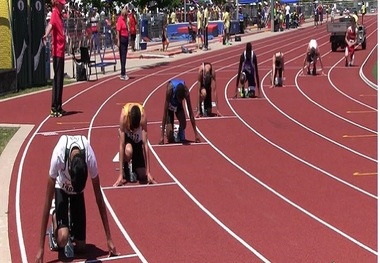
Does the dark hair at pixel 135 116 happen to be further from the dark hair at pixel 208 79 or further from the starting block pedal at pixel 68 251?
the dark hair at pixel 208 79

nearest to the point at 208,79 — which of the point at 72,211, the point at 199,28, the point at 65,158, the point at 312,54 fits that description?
the point at 72,211

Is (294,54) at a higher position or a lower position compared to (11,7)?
lower

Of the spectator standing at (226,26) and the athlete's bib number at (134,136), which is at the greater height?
the athlete's bib number at (134,136)

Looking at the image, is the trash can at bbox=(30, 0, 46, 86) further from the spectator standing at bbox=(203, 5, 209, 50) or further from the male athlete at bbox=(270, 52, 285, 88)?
the spectator standing at bbox=(203, 5, 209, 50)

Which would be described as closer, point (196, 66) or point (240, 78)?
point (240, 78)

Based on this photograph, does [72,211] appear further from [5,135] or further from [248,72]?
[248,72]

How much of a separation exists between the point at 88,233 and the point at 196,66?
21461 mm

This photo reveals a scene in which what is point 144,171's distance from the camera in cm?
1104

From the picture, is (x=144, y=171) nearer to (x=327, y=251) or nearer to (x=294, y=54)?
(x=327, y=251)

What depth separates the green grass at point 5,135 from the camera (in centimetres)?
1397

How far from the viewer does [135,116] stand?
10273mm

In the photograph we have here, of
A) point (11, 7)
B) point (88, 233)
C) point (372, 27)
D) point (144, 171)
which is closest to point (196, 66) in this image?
point (11, 7)

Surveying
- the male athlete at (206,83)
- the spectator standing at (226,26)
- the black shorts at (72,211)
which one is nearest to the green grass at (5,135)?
the male athlete at (206,83)

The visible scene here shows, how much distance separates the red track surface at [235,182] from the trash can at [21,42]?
1.34m
